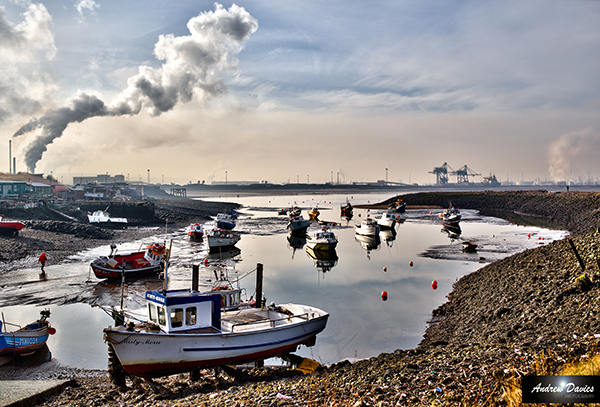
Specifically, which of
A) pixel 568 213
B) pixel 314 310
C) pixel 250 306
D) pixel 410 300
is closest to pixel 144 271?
pixel 250 306

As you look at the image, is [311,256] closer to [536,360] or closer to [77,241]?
[77,241]

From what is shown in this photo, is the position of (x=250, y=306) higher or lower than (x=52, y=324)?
higher

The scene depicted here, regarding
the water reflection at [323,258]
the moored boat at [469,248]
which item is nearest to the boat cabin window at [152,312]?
the water reflection at [323,258]

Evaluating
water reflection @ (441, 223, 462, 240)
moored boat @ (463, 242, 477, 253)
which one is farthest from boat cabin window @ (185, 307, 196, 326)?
water reflection @ (441, 223, 462, 240)

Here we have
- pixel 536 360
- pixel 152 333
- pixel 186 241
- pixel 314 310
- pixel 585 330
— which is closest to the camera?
pixel 536 360

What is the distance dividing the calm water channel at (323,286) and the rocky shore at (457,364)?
6.88 ft

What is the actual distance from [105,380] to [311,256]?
27.9 meters

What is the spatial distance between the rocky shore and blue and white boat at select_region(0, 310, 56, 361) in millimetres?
1210

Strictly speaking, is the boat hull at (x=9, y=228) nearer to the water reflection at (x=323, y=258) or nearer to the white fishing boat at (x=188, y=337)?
the water reflection at (x=323, y=258)

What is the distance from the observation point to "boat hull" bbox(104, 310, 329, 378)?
1345 centimetres

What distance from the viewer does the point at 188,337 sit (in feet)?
45.0

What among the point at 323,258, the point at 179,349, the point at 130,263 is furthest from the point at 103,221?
the point at 179,349

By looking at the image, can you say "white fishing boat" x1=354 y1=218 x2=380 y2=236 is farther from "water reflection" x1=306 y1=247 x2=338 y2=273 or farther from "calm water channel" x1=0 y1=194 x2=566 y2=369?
"water reflection" x1=306 y1=247 x2=338 y2=273

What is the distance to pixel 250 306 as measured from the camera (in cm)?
1855
